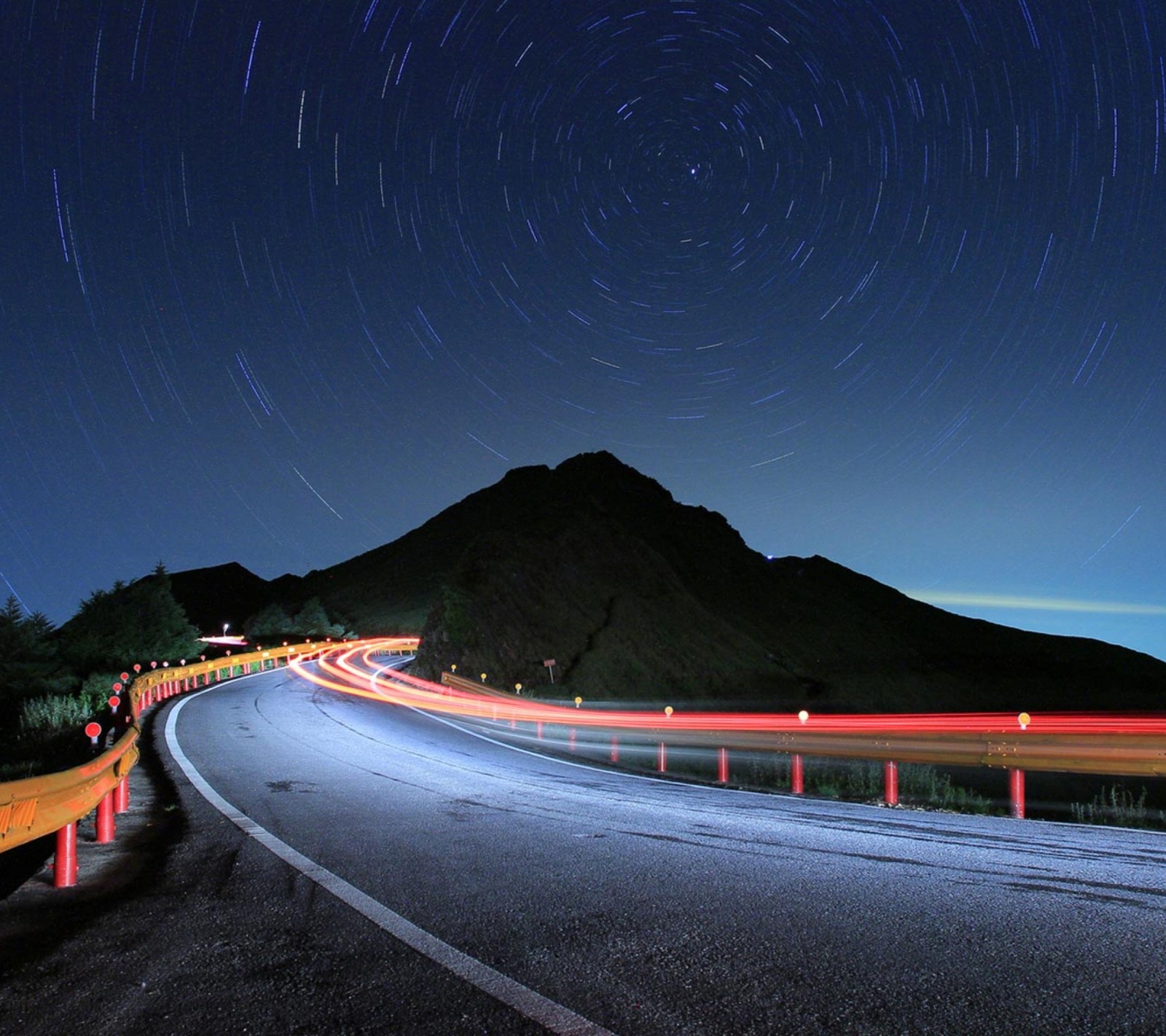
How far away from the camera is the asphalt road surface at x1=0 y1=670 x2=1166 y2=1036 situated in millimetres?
3594

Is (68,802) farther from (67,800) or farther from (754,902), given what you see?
(754,902)

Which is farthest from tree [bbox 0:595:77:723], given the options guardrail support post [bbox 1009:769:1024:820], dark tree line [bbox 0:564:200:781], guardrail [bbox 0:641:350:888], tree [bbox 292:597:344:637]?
tree [bbox 292:597:344:637]

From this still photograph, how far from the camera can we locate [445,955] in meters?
4.30

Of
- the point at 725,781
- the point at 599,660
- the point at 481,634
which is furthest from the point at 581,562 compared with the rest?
the point at 725,781

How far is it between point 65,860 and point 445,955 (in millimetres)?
3392

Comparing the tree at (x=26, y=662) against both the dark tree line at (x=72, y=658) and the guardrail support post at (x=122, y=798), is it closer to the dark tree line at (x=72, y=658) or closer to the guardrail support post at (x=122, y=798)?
the dark tree line at (x=72, y=658)

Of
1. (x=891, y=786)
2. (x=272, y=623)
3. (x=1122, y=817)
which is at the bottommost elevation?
(x=1122, y=817)

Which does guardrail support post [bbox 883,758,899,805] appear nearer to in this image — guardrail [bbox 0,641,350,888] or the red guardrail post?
guardrail [bbox 0,641,350,888]

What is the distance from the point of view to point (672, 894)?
559 centimetres

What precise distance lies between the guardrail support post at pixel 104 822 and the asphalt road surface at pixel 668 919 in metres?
0.66

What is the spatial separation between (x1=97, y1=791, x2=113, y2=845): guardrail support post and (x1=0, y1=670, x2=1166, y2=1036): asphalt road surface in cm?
66

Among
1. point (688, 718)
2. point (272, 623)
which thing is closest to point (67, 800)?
point (688, 718)

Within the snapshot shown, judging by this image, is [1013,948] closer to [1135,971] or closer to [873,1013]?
[1135,971]

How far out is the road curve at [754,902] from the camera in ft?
12.0
